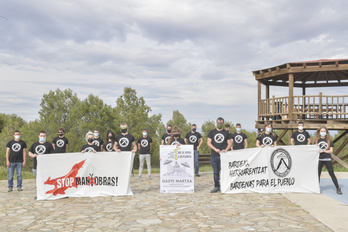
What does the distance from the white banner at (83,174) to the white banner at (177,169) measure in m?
1.01

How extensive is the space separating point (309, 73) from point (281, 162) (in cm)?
1374

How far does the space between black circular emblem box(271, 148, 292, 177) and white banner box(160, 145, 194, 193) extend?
7.66 ft

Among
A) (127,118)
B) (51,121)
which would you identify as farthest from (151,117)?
(51,121)

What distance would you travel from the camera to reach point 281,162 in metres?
9.30

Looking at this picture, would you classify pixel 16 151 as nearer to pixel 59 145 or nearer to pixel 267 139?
pixel 59 145

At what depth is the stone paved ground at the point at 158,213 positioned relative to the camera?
580 cm

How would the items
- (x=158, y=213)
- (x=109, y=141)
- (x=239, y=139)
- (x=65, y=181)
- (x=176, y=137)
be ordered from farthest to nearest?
(x=239, y=139) < (x=109, y=141) < (x=176, y=137) < (x=65, y=181) < (x=158, y=213)

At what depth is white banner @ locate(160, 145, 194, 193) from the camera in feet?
30.7

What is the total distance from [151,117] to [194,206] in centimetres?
2753

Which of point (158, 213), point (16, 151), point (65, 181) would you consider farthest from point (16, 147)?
point (158, 213)

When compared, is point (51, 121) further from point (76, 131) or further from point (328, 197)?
point (328, 197)

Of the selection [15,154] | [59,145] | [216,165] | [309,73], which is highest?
[309,73]

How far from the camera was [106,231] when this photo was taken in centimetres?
553

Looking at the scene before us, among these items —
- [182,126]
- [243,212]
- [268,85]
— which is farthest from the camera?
[182,126]
